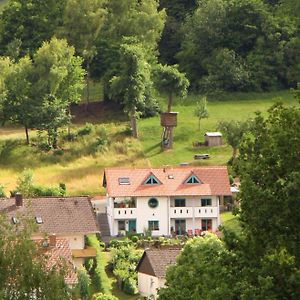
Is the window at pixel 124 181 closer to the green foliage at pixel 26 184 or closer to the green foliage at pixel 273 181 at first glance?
the green foliage at pixel 26 184

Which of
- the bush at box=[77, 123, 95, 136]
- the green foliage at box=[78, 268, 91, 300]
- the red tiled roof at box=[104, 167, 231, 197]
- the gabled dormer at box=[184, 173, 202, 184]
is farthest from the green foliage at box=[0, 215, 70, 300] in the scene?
the bush at box=[77, 123, 95, 136]

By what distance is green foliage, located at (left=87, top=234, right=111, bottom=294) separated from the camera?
55344mm

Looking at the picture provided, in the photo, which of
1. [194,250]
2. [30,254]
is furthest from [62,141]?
[30,254]

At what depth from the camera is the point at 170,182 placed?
69.8 metres

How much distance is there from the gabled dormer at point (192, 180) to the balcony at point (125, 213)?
13.2ft

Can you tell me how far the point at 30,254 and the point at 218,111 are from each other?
2295 inches

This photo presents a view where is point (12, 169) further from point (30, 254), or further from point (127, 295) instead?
point (30, 254)

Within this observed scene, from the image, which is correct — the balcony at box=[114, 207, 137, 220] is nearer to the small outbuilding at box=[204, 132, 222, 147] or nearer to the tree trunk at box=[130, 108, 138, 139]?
the tree trunk at box=[130, 108, 138, 139]

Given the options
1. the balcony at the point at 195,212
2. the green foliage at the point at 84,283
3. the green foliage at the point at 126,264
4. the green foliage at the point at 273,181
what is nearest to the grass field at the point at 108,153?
the balcony at the point at 195,212

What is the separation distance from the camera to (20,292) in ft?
99.9

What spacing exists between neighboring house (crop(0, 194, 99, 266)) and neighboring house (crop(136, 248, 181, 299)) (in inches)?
189

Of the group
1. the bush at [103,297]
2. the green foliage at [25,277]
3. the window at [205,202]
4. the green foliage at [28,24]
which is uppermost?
the green foliage at [28,24]

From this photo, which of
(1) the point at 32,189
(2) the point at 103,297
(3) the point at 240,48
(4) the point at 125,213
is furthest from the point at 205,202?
(3) the point at 240,48

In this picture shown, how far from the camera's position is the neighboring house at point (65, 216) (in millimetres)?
60531
